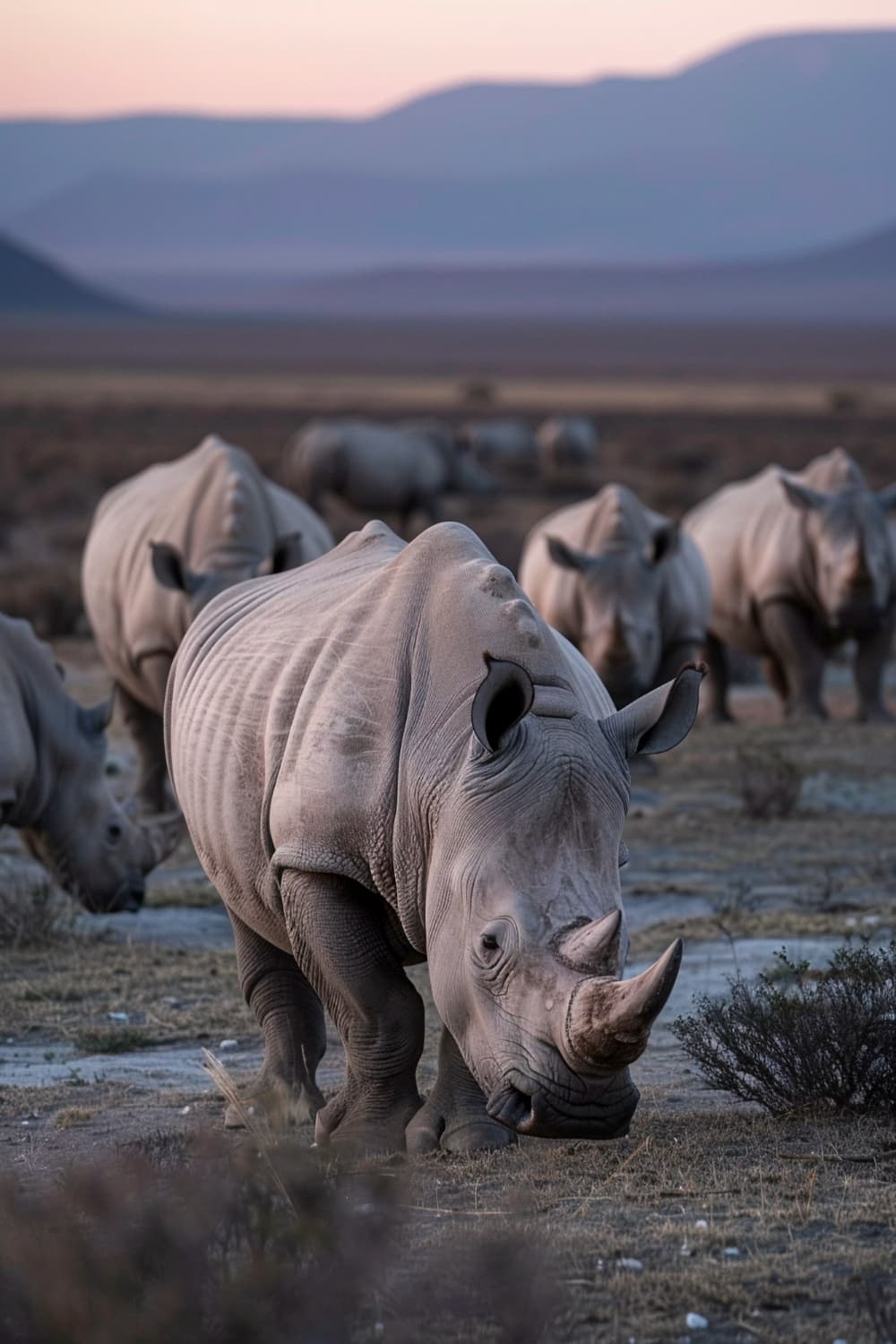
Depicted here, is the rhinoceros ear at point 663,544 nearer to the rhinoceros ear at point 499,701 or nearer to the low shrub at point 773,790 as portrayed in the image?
the low shrub at point 773,790

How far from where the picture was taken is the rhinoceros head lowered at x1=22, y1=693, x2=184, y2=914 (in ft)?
29.1

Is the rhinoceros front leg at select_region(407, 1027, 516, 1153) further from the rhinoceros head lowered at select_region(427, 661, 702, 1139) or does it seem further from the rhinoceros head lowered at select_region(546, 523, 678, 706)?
the rhinoceros head lowered at select_region(546, 523, 678, 706)

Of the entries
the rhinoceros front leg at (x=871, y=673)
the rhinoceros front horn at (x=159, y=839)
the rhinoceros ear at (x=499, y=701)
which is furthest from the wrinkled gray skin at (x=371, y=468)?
the rhinoceros ear at (x=499, y=701)

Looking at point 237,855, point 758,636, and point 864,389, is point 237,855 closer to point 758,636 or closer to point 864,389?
point 758,636

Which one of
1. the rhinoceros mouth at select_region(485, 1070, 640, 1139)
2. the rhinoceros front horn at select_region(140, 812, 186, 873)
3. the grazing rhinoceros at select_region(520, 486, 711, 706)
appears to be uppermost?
the rhinoceros mouth at select_region(485, 1070, 640, 1139)

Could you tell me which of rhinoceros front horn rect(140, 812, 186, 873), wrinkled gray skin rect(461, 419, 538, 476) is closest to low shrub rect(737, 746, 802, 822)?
rhinoceros front horn rect(140, 812, 186, 873)

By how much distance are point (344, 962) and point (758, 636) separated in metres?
10.5

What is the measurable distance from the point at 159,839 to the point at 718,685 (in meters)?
6.94

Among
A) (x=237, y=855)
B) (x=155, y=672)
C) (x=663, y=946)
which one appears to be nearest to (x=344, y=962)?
(x=237, y=855)

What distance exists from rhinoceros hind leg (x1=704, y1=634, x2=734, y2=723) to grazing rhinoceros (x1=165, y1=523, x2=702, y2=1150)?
908 cm

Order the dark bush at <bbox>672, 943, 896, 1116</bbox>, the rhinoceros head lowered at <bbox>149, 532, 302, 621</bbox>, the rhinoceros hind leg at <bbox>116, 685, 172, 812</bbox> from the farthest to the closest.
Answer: the rhinoceros hind leg at <bbox>116, 685, 172, 812</bbox> < the rhinoceros head lowered at <bbox>149, 532, 302, 621</bbox> < the dark bush at <bbox>672, 943, 896, 1116</bbox>

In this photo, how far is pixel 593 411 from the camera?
232 feet

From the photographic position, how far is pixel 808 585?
49.6 ft

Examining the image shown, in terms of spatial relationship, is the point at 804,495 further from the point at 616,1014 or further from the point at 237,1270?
the point at 237,1270
